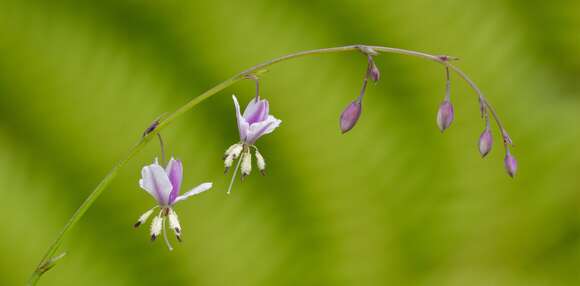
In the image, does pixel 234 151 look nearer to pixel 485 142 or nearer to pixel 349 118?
pixel 349 118

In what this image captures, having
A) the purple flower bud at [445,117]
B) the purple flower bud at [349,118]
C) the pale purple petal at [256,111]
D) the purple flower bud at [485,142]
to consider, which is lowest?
the purple flower bud at [485,142]

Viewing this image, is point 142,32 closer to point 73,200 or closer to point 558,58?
point 73,200

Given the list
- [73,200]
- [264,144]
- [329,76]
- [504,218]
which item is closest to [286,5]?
[329,76]

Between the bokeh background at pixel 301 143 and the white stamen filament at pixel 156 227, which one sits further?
the bokeh background at pixel 301 143

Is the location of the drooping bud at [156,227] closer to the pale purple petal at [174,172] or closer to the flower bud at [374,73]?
the pale purple petal at [174,172]

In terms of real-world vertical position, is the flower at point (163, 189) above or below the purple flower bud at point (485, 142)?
above

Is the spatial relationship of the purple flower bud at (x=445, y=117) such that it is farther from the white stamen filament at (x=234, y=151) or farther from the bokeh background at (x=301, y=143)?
the bokeh background at (x=301, y=143)

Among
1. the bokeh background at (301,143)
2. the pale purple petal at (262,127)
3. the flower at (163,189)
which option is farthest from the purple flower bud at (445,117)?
the bokeh background at (301,143)
